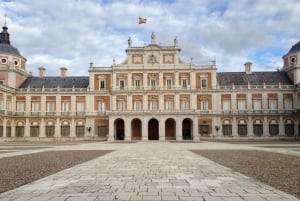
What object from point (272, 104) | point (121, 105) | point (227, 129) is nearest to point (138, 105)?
point (121, 105)

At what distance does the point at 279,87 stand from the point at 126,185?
154 ft

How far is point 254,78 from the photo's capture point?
5219 centimetres

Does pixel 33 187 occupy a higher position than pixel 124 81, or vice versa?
pixel 124 81

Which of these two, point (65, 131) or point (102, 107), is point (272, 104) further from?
point (65, 131)

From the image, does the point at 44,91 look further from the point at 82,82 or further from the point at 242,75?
the point at 242,75

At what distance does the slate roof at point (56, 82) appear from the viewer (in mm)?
53147

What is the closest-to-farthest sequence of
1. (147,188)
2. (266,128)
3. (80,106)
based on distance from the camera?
(147,188), (266,128), (80,106)

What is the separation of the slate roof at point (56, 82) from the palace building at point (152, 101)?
186 centimetres

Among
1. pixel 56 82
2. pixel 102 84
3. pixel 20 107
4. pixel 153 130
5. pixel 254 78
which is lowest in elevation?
pixel 153 130

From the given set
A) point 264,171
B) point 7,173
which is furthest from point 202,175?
point 7,173

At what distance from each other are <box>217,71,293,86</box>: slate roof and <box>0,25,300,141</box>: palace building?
24 centimetres

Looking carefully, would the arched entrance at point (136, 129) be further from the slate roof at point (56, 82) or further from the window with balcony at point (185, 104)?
the slate roof at point (56, 82)

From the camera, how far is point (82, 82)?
177ft

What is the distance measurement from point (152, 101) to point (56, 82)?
60.1 feet
